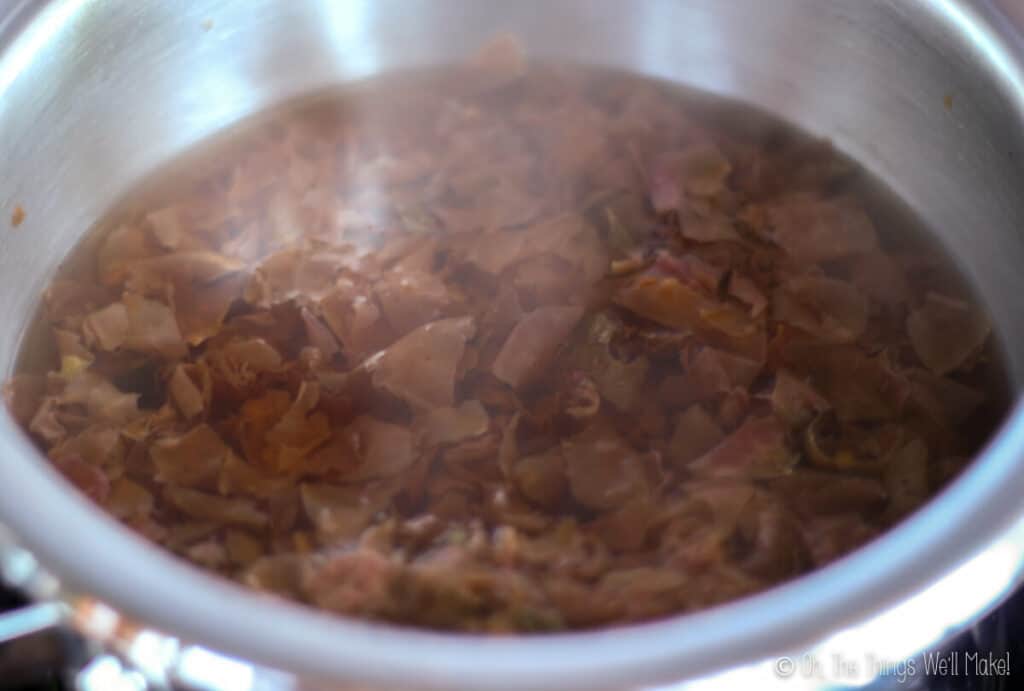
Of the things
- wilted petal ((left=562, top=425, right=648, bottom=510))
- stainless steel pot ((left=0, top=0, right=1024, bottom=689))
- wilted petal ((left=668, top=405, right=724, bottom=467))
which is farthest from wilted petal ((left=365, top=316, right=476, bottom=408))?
stainless steel pot ((left=0, top=0, right=1024, bottom=689))

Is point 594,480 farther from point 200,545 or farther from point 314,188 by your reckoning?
point 314,188

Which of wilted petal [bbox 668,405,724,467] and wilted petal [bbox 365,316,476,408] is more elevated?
wilted petal [bbox 365,316,476,408]

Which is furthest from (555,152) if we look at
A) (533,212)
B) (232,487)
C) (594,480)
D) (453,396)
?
(232,487)

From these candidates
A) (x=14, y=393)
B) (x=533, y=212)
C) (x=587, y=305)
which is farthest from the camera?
(x=533, y=212)

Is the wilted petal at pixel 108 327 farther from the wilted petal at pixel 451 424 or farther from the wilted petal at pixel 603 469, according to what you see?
the wilted petal at pixel 603 469

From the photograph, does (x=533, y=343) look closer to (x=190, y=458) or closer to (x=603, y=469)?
(x=603, y=469)

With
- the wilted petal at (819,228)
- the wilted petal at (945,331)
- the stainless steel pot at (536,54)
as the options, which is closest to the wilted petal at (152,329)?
the stainless steel pot at (536,54)

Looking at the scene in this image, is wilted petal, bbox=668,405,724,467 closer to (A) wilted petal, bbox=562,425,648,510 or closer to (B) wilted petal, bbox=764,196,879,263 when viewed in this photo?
(A) wilted petal, bbox=562,425,648,510
